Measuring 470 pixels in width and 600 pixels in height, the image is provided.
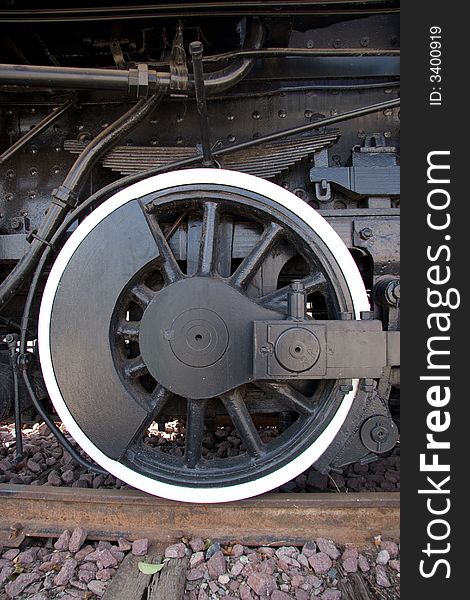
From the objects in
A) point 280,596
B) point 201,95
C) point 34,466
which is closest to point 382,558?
point 280,596

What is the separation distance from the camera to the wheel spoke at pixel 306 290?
5.03 ft

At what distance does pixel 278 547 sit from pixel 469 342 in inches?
38.4

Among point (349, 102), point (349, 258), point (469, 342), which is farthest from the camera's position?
point (349, 102)

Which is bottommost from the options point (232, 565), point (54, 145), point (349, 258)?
point (232, 565)

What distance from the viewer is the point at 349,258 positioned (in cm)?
149

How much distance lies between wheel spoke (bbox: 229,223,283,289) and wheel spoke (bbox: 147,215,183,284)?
0.67 feet

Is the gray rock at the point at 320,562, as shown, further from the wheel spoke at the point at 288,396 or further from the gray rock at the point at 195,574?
the wheel spoke at the point at 288,396

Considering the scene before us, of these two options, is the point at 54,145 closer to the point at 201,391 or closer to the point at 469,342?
the point at 201,391

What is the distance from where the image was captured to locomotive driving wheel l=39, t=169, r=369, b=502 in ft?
4.70

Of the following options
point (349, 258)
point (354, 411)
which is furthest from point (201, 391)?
point (349, 258)

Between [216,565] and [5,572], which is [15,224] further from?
[216,565]

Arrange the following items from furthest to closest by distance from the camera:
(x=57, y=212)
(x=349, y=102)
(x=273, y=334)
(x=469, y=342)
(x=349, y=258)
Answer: (x=349, y=102) < (x=57, y=212) < (x=349, y=258) < (x=273, y=334) < (x=469, y=342)

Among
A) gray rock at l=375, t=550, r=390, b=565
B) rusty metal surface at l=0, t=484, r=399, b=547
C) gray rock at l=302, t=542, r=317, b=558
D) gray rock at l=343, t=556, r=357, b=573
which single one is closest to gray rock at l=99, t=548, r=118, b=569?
rusty metal surface at l=0, t=484, r=399, b=547

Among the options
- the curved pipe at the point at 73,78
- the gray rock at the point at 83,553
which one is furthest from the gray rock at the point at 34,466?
the curved pipe at the point at 73,78
